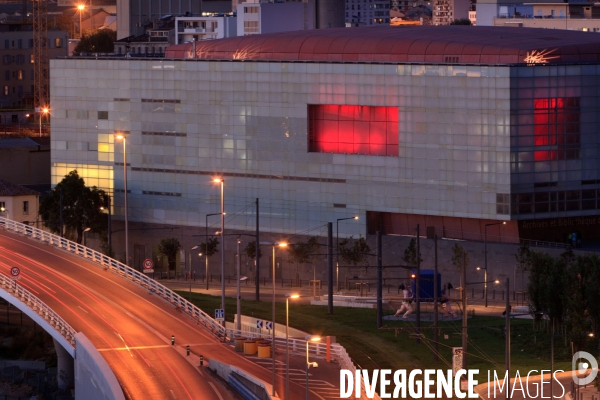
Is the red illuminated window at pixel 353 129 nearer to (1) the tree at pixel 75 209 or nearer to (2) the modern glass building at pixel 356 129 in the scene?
(2) the modern glass building at pixel 356 129

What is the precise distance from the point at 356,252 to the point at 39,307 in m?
34.3

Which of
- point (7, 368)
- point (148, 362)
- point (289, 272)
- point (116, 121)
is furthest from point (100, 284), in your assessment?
point (116, 121)

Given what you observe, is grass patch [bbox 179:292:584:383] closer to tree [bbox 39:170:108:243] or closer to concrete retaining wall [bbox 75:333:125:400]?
concrete retaining wall [bbox 75:333:125:400]

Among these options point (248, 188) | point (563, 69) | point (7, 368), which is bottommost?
point (7, 368)

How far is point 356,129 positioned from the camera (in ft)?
424

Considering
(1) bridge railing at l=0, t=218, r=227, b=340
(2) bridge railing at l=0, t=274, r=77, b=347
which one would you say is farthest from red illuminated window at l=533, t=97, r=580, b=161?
(2) bridge railing at l=0, t=274, r=77, b=347

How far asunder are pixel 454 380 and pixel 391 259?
4486 centimetres

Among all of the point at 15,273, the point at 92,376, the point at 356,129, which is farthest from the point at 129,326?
the point at 356,129

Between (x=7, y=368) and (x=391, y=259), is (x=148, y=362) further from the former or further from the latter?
(x=391, y=259)

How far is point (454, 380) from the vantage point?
3211 inches

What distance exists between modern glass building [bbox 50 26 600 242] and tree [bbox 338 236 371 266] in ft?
15.9

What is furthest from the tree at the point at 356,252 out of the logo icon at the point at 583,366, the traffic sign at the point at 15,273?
the logo icon at the point at 583,366

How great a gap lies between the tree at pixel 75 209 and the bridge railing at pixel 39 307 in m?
35.3

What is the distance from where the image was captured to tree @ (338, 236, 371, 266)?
121500mm
